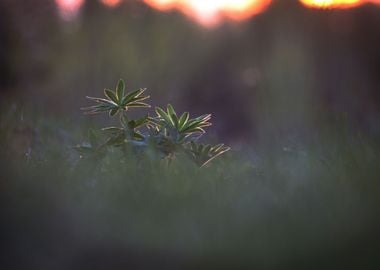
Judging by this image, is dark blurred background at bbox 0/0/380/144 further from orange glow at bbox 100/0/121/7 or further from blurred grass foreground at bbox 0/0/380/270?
blurred grass foreground at bbox 0/0/380/270

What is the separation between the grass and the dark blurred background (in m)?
5.19

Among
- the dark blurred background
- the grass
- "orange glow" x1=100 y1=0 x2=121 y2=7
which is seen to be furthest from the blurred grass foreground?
"orange glow" x1=100 y1=0 x2=121 y2=7

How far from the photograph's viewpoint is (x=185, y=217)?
161 cm

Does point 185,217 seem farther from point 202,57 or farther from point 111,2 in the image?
point 202,57

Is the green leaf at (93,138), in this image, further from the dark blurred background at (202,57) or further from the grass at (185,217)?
the dark blurred background at (202,57)

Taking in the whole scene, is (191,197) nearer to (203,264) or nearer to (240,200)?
(240,200)

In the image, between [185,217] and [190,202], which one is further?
[190,202]

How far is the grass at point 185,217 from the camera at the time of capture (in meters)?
1.47

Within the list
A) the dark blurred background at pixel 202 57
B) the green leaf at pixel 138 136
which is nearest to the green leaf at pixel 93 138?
the green leaf at pixel 138 136

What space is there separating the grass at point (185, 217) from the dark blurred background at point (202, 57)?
5.19 metres

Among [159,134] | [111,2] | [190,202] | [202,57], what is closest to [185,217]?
[190,202]

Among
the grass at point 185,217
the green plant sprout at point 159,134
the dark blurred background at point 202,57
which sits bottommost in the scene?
the grass at point 185,217

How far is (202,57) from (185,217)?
341 inches

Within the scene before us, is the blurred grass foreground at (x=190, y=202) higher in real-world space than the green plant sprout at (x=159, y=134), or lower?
lower
